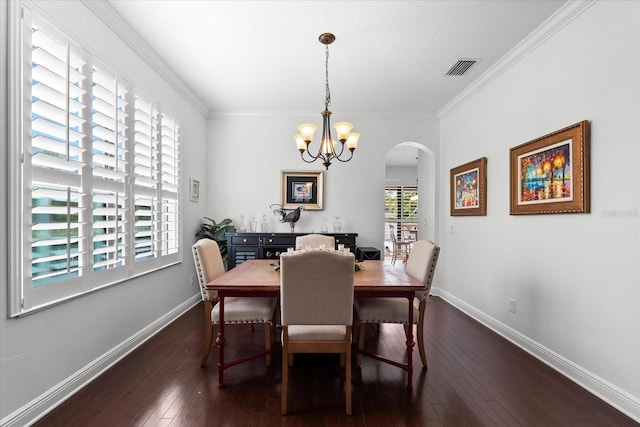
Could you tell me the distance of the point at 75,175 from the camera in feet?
6.73

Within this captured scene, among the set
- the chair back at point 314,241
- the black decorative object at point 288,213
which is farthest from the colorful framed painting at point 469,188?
the black decorative object at point 288,213

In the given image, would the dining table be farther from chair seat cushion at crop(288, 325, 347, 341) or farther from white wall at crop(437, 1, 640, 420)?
white wall at crop(437, 1, 640, 420)

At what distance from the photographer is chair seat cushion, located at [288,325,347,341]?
191 centimetres

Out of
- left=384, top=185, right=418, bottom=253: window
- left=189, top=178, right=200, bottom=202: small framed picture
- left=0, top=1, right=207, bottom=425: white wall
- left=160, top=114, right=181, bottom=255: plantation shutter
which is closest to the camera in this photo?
left=0, top=1, right=207, bottom=425: white wall

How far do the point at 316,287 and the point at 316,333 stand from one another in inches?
12.2

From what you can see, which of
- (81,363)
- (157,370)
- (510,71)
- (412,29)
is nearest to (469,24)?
(412,29)

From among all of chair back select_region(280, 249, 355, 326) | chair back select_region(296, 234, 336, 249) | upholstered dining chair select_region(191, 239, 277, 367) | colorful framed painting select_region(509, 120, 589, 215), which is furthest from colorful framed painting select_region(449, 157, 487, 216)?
upholstered dining chair select_region(191, 239, 277, 367)

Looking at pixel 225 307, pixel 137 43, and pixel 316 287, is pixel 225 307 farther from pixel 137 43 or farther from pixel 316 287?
pixel 137 43

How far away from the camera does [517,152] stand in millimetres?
2979

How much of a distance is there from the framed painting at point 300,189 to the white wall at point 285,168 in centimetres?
10

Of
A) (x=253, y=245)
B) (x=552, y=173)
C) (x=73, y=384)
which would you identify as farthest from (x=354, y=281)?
(x=253, y=245)

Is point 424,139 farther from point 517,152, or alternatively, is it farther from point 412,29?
point 412,29

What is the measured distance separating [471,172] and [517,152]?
0.88 m

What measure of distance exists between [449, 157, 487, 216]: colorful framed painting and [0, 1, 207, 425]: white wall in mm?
3685
